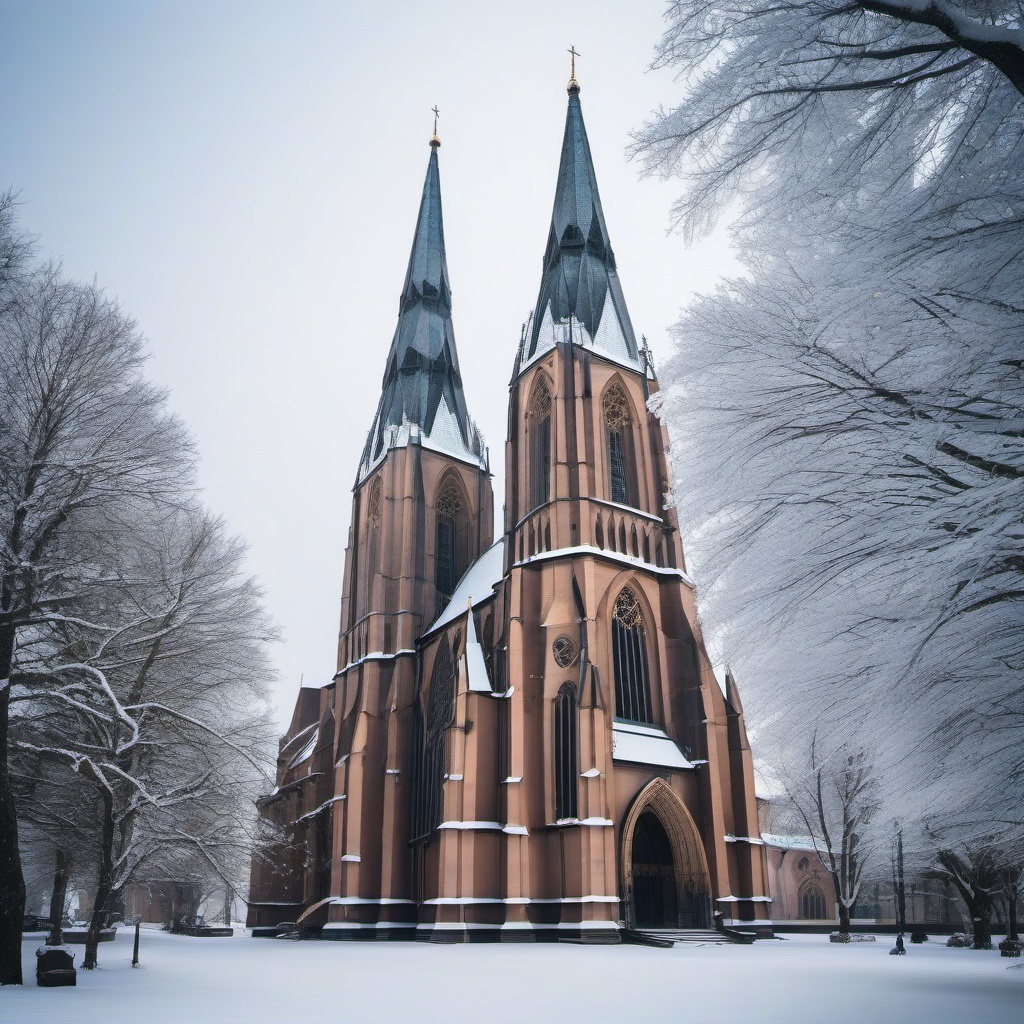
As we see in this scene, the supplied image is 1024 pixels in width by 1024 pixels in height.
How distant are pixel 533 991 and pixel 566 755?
607 inches

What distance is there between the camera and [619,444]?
32.3 m

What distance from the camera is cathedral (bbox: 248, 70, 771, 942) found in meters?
25.0

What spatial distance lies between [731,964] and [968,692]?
10.0 meters

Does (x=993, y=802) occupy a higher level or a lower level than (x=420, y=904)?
higher

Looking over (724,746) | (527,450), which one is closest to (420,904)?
(724,746)

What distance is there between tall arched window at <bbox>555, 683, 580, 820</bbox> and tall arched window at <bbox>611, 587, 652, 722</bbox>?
2.05m

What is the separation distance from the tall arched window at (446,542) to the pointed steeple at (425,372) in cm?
212

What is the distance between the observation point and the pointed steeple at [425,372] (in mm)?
41250

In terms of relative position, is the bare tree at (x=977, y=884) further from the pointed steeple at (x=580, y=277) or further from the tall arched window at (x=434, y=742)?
the pointed steeple at (x=580, y=277)

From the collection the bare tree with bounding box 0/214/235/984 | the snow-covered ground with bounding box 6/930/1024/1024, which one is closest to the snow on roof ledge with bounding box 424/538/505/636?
the snow-covered ground with bounding box 6/930/1024/1024

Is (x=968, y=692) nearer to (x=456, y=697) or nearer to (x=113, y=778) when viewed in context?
(x=113, y=778)

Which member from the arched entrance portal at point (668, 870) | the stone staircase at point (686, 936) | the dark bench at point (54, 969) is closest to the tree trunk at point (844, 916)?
the stone staircase at point (686, 936)

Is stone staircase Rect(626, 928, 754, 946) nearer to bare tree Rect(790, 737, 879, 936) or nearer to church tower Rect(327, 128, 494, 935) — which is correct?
bare tree Rect(790, 737, 879, 936)

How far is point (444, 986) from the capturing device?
11.1 m
